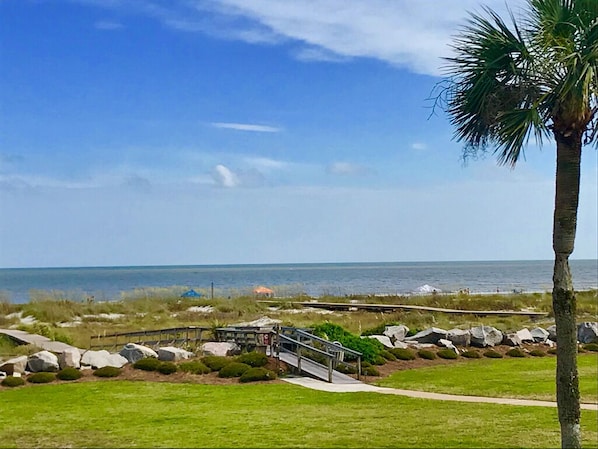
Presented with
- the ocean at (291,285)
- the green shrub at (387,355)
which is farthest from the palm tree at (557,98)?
the ocean at (291,285)

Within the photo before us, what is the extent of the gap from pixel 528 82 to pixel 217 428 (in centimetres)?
716

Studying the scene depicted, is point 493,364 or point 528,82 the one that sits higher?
point 528,82

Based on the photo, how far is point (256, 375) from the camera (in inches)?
652

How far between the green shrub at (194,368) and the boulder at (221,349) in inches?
72.7

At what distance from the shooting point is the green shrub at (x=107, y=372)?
16641 mm

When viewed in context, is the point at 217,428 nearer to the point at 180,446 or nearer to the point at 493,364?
the point at 180,446

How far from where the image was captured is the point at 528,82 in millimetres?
8797

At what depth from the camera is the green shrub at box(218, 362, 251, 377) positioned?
16.8 meters

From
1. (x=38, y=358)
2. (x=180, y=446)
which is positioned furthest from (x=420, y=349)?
(x=180, y=446)

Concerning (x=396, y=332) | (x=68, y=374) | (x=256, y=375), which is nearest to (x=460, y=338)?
(x=396, y=332)

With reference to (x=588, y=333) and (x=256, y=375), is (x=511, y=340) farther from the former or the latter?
(x=256, y=375)

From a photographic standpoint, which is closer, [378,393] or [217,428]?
[217,428]

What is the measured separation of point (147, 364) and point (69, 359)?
2.04m

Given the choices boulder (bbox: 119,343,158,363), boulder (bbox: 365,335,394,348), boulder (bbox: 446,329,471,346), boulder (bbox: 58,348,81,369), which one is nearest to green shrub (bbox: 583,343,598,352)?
boulder (bbox: 446,329,471,346)
